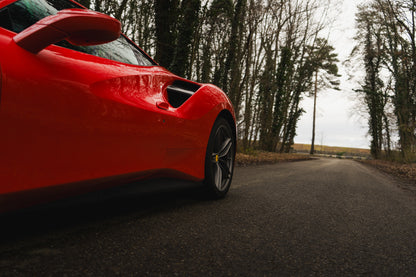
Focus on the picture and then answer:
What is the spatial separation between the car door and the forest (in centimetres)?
619

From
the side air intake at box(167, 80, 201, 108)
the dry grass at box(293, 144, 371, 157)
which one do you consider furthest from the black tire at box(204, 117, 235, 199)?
the dry grass at box(293, 144, 371, 157)

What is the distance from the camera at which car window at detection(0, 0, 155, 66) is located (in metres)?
1.26

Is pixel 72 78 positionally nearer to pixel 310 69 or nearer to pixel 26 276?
pixel 26 276

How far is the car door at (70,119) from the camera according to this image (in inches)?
40.1

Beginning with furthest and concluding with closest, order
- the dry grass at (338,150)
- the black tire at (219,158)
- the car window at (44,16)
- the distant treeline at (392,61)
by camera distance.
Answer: the dry grass at (338,150) → the distant treeline at (392,61) → the black tire at (219,158) → the car window at (44,16)

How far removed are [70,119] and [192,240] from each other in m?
0.86

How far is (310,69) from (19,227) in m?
21.5

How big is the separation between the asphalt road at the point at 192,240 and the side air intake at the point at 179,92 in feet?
2.52

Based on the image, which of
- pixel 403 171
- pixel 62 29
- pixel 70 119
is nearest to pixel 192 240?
pixel 70 119

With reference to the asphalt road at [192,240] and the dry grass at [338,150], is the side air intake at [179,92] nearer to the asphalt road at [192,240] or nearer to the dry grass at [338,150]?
the asphalt road at [192,240]

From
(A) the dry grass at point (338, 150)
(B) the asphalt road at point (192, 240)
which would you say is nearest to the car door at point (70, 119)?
(B) the asphalt road at point (192, 240)

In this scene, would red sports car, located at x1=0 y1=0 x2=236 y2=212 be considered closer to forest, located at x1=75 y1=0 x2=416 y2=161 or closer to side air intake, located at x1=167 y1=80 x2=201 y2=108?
side air intake, located at x1=167 y1=80 x2=201 y2=108

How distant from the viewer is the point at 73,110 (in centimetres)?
120

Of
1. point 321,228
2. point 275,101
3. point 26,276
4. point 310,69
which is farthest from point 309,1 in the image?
point 26,276
